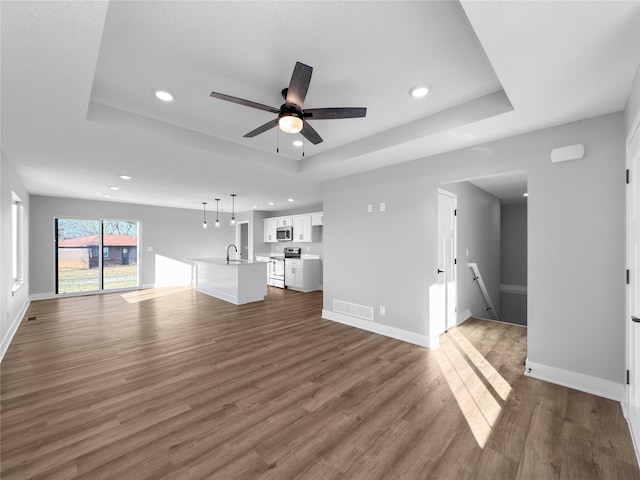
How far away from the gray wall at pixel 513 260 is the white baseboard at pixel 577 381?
4632mm

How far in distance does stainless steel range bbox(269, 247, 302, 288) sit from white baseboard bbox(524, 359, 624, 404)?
21.3 ft

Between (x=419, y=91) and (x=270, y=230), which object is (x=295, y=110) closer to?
(x=419, y=91)

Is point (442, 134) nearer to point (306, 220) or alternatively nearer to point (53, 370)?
point (53, 370)

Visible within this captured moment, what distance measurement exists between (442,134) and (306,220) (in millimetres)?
5596

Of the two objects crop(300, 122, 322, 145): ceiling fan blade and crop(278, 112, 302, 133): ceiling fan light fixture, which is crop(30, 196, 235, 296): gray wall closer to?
crop(300, 122, 322, 145): ceiling fan blade

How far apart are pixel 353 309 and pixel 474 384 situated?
81.2 inches

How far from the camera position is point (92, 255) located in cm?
736

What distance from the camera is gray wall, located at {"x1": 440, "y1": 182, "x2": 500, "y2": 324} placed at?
4.63 metres

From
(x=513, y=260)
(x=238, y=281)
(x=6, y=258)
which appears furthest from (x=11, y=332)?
(x=513, y=260)

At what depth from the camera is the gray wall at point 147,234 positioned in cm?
671

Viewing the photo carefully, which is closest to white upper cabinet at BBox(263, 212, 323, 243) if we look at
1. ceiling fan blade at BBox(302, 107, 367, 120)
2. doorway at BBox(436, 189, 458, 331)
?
doorway at BBox(436, 189, 458, 331)

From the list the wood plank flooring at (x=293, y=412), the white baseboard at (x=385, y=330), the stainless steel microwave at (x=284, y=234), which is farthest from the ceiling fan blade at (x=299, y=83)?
the stainless steel microwave at (x=284, y=234)

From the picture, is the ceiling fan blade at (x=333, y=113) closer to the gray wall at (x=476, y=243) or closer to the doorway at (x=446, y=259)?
the doorway at (x=446, y=259)

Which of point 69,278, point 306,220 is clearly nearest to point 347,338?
point 306,220
